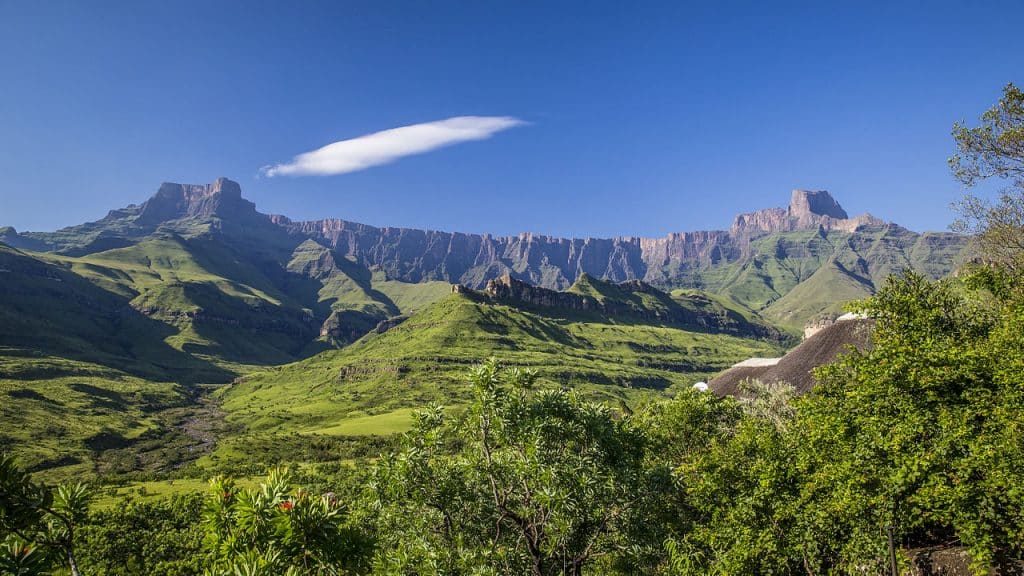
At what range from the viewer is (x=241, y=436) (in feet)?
557

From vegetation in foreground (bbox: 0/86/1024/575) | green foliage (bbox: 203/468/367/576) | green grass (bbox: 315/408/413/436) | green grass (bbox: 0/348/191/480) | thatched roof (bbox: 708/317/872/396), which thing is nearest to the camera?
green foliage (bbox: 203/468/367/576)

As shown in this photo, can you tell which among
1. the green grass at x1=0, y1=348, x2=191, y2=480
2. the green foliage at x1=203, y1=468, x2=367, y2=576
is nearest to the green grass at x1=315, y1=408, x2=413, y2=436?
the green grass at x1=0, y1=348, x2=191, y2=480

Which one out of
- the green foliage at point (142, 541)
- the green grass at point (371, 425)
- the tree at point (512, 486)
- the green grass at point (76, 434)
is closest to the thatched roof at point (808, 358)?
the tree at point (512, 486)

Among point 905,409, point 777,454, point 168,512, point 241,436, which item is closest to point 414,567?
point 777,454

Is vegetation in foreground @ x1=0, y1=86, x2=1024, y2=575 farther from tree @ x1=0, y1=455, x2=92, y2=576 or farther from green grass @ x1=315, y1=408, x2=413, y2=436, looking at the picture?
green grass @ x1=315, y1=408, x2=413, y2=436

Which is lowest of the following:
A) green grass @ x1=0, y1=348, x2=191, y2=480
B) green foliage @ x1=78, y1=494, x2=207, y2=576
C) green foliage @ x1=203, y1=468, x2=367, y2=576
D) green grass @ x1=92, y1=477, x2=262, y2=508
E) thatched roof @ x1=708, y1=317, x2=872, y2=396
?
green grass @ x1=0, y1=348, x2=191, y2=480

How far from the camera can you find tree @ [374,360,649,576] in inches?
657

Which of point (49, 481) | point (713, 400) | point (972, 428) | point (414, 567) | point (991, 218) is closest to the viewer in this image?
point (414, 567)

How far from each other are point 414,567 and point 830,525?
1878 centimetres

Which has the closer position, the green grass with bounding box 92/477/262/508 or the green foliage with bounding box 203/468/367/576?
the green foliage with bounding box 203/468/367/576

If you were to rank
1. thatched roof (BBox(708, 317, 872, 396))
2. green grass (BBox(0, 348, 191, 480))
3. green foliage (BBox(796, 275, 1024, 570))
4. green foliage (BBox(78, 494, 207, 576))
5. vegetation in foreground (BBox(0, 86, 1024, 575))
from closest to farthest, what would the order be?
1. vegetation in foreground (BBox(0, 86, 1024, 575))
2. green foliage (BBox(796, 275, 1024, 570))
3. green foliage (BBox(78, 494, 207, 576))
4. thatched roof (BBox(708, 317, 872, 396))
5. green grass (BBox(0, 348, 191, 480))

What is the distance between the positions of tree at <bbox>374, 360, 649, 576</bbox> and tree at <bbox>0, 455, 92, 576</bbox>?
8303 millimetres

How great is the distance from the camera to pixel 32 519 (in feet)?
31.3

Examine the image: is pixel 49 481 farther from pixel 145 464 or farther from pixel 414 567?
pixel 414 567
